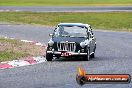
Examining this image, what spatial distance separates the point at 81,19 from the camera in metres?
49.8

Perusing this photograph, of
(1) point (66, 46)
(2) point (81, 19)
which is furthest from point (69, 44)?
(2) point (81, 19)

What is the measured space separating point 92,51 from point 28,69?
17.5 feet

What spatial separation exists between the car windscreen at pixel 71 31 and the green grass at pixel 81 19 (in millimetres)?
21472

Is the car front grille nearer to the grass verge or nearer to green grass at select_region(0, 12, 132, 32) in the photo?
the grass verge

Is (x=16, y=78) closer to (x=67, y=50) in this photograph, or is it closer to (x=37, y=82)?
(x=37, y=82)

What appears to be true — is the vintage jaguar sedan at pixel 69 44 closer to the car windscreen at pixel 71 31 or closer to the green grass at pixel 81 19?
the car windscreen at pixel 71 31

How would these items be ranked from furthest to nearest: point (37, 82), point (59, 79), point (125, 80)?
1. point (59, 79)
2. point (37, 82)
3. point (125, 80)

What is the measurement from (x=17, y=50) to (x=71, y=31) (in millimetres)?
2834

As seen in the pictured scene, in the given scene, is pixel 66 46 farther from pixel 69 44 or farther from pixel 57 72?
pixel 57 72

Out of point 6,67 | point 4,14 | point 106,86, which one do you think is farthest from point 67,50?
point 4,14

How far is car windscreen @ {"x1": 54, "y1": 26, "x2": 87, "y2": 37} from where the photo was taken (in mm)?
20016

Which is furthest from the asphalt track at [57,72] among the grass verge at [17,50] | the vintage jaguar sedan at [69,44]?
the grass verge at [17,50]

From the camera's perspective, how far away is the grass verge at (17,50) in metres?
19.3

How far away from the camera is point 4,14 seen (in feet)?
184
